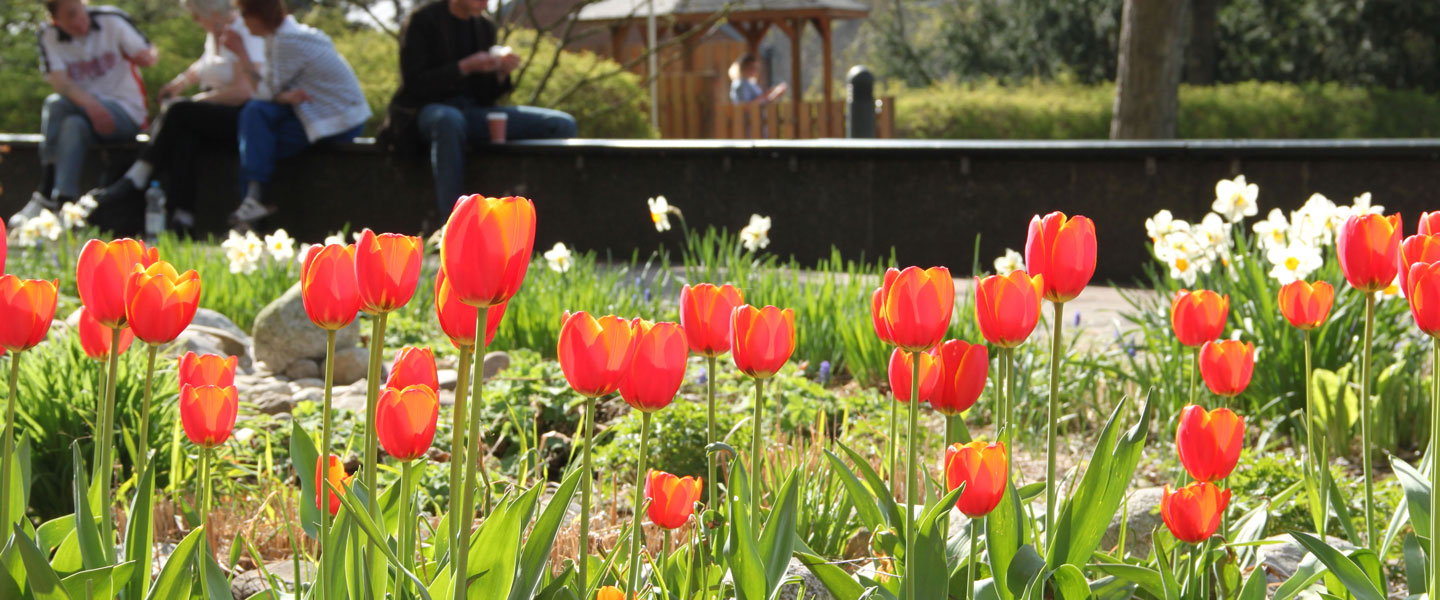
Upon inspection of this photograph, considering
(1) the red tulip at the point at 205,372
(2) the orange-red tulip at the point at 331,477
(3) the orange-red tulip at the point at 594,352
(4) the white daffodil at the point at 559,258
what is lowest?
(4) the white daffodil at the point at 559,258

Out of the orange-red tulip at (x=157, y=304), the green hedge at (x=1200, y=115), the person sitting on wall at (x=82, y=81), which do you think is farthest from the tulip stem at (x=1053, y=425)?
the green hedge at (x=1200, y=115)

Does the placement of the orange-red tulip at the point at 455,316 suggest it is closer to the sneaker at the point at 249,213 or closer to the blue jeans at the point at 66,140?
the sneaker at the point at 249,213

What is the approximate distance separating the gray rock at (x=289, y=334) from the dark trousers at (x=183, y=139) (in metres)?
4.45

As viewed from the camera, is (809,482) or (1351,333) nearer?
(809,482)

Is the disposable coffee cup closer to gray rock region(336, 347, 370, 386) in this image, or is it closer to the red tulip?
gray rock region(336, 347, 370, 386)

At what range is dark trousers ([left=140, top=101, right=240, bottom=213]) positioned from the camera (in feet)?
27.3

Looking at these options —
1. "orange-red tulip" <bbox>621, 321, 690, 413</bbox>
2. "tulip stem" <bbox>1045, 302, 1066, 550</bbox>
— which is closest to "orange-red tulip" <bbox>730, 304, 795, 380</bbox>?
"orange-red tulip" <bbox>621, 321, 690, 413</bbox>

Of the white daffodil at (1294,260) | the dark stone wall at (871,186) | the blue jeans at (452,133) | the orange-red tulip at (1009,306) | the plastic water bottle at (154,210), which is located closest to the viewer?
the orange-red tulip at (1009,306)

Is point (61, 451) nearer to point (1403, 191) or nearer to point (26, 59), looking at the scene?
point (1403, 191)

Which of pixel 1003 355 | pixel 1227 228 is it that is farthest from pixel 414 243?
pixel 1227 228

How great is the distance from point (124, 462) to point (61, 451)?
195 mm

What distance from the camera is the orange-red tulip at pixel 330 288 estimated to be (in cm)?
120

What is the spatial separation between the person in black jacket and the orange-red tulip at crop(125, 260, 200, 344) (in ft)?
20.2

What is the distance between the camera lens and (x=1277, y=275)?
2.98 m
